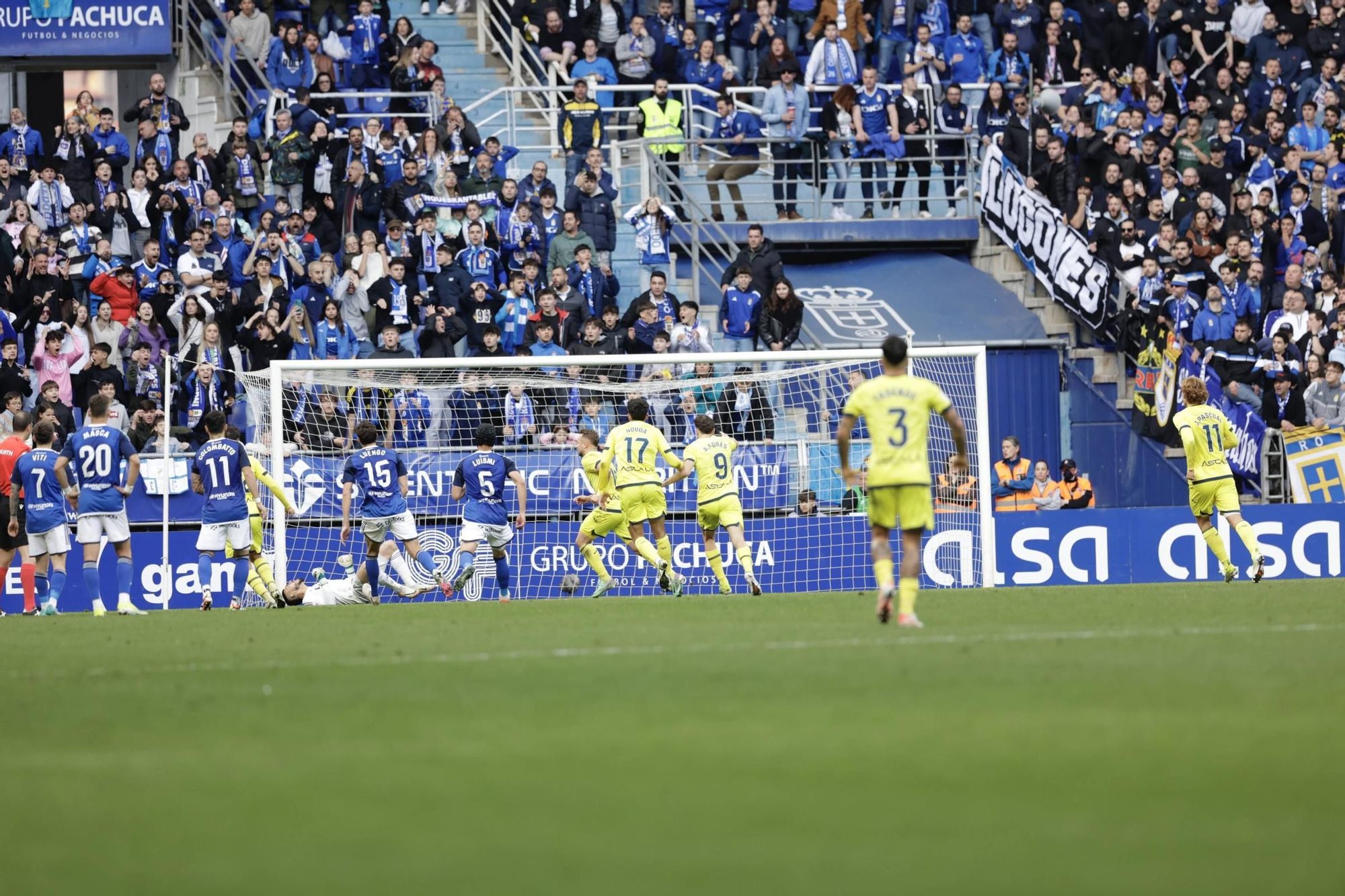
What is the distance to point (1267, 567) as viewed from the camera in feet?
68.1

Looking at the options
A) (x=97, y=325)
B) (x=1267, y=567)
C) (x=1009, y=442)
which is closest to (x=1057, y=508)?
(x=1009, y=442)

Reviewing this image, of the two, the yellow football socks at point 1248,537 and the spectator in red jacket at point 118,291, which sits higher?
the spectator in red jacket at point 118,291

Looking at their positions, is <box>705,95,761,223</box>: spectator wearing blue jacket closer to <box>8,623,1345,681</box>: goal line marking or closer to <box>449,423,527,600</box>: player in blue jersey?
<box>449,423,527,600</box>: player in blue jersey

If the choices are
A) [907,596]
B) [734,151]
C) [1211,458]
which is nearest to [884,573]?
[907,596]

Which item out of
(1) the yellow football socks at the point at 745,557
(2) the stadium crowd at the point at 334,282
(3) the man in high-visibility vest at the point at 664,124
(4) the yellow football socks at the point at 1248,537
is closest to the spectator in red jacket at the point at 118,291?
(2) the stadium crowd at the point at 334,282

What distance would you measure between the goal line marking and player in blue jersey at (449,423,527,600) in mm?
8480

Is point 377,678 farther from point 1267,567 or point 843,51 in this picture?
point 843,51

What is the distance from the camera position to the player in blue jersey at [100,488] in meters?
17.6

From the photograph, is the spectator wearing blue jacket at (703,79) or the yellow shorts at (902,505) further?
the spectator wearing blue jacket at (703,79)

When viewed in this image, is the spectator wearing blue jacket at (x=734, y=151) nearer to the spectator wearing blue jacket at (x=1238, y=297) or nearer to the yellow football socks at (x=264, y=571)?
the spectator wearing blue jacket at (x=1238, y=297)

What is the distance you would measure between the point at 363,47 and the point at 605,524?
10758 mm

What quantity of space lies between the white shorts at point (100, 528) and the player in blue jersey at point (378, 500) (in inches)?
89.0

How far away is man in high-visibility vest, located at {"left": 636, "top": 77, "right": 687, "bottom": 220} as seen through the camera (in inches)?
1047

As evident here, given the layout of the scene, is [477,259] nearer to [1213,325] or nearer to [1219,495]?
[1213,325]
